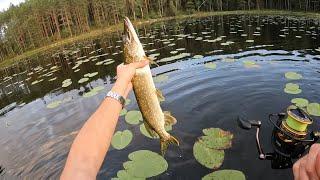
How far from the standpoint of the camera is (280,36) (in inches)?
1000

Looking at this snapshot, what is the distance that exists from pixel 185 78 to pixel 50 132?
649cm

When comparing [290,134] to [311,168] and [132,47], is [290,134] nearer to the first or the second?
[132,47]

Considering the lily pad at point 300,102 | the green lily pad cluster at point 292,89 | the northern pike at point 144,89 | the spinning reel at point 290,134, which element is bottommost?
the lily pad at point 300,102

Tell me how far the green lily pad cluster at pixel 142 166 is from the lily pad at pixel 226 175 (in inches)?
42.0

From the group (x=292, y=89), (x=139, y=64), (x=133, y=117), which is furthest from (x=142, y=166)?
(x=292, y=89)

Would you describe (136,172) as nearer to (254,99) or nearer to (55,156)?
(55,156)

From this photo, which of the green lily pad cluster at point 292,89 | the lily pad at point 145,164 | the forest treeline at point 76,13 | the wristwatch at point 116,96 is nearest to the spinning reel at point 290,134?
the lily pad at point 145,164

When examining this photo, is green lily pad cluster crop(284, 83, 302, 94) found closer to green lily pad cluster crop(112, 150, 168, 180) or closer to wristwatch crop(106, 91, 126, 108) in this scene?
green lily pad cluster crop(112, 150, 168, 180)

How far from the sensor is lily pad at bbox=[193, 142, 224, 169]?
23.0ft

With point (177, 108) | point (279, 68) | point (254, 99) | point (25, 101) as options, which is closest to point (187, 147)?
point (177, 108)

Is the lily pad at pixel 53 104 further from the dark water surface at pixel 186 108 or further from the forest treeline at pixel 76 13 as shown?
the forest treeline at pixel 76 13

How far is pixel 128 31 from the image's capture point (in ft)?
11.7

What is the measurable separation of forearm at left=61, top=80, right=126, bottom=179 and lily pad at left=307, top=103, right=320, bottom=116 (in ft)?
26.7

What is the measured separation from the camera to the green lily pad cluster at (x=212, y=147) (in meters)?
7.09
